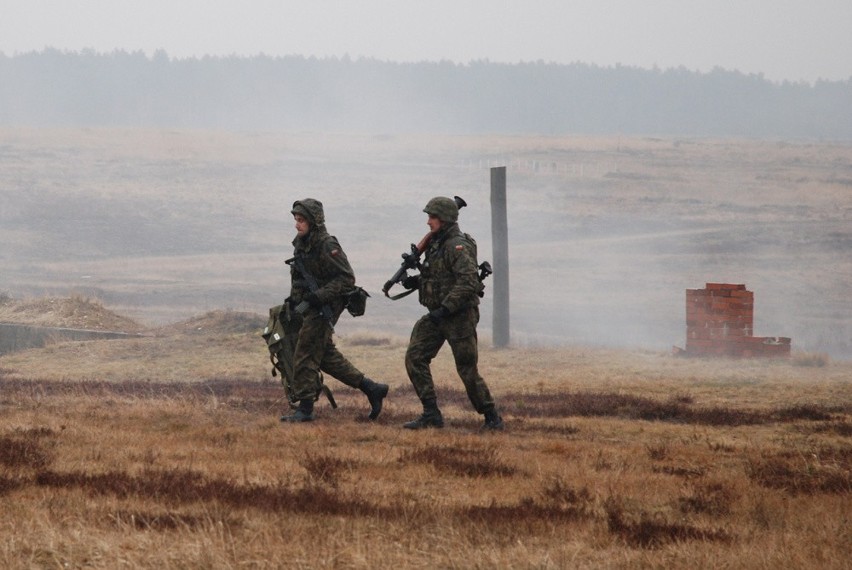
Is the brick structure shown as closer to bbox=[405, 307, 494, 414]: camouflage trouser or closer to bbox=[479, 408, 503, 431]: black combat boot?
bbox=[479, 408, 503, 431]: black combat boot

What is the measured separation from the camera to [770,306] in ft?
116

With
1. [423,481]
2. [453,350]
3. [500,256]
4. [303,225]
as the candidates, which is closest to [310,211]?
[303,225]

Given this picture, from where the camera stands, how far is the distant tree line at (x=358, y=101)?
13750 cm

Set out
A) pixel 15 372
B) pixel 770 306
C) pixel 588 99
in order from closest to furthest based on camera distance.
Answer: pixel 15 372
pixel 770 306
pixel 588 99

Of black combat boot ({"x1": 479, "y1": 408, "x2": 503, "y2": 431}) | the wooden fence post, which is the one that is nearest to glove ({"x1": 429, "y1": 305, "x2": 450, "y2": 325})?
black combat boot ({"x1": 479, "y1": 408, "x2": 503, "y2": 431})

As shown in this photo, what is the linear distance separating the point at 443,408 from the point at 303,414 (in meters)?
2.70

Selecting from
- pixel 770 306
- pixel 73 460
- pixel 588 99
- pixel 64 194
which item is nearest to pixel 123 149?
pixel 64 194

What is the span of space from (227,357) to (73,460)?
495 inches

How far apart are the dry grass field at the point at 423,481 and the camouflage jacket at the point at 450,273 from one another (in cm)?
120

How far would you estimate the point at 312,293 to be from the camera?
37.4ft

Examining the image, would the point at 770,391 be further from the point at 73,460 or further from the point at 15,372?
the point at 15,372

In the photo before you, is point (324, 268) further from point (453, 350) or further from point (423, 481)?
point (423, 481)

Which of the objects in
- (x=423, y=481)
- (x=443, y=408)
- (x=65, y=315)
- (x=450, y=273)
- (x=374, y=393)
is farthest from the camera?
(x=65, y=315)

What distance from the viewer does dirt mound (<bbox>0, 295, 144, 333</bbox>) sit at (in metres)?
24.8
